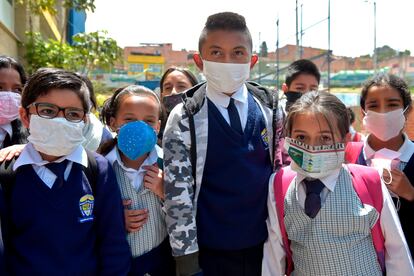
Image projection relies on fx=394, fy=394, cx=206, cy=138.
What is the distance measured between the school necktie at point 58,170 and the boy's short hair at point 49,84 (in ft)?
0.95

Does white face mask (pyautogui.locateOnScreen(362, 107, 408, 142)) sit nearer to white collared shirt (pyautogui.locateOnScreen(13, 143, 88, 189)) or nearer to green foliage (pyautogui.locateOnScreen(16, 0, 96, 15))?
white collared shirt (pyautogui.locateOnScreen(13, 143, 88, 189))

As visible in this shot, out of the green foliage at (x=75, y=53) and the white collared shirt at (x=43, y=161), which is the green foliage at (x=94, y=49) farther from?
the white collared shirt at (x=43, y=161)

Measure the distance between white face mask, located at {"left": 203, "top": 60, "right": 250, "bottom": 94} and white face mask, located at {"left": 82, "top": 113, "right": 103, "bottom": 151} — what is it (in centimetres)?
79

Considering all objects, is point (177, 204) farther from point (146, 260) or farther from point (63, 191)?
point (63, 191)

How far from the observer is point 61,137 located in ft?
5.59

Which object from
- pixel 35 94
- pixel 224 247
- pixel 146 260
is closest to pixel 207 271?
pixel 224 247

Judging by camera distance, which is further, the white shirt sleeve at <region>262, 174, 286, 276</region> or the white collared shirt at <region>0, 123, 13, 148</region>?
the white collared shirt at <region>0, 123, 13, 148</region>

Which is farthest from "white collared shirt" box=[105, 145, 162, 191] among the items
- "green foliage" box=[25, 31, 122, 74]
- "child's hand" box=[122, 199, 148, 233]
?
"green foliage" box=[25, 31, 122, 74]

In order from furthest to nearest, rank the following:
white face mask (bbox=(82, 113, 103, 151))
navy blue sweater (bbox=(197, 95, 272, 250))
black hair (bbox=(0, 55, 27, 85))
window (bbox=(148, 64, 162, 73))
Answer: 1. window (bbox=(148, 64, 162, 73))
2. black hair (bbox=(0, 55, 27, 85))
3. white face mask (bbox=(82, 113, 103, 151))
4. navy blue sweater (bbox=(197, 95, 272, 250))

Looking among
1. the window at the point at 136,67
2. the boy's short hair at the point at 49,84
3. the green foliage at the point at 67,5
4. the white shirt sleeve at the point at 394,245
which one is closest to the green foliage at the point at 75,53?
the green foliage at the point at 67,5

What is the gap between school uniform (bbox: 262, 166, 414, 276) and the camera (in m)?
1.71

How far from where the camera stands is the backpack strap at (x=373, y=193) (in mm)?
1733

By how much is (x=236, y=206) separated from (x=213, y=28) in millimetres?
853

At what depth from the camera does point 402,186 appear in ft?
6.26
